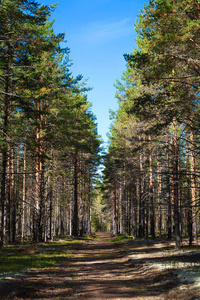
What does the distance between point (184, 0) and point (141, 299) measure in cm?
1063

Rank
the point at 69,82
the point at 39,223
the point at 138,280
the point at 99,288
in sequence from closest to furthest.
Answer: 1. the point at 99,288
2. the point at 138,280
3. the point at 39,223
4. the point at 69,82

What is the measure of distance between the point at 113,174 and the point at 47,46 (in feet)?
87.2

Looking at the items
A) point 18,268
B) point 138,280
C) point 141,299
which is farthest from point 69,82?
point 141,299

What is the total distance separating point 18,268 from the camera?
424 inches

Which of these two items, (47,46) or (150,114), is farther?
(150,114)

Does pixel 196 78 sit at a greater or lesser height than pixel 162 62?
lesser

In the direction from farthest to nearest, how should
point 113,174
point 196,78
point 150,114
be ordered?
point 113,174
point 150,114
point 196,78

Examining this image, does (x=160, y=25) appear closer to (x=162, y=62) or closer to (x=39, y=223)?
(x=162, y=62)

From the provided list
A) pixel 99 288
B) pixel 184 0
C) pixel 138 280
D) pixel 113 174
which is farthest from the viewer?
pixel 113 174

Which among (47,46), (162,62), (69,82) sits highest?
(69,82)

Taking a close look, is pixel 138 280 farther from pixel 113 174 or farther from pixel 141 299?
pixel 113 174

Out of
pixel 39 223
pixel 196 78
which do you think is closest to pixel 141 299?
pixel 196 78

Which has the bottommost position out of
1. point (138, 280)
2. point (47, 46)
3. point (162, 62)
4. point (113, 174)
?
point (138, 280)

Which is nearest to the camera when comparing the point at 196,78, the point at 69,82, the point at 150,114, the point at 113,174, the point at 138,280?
the point at 138,280
